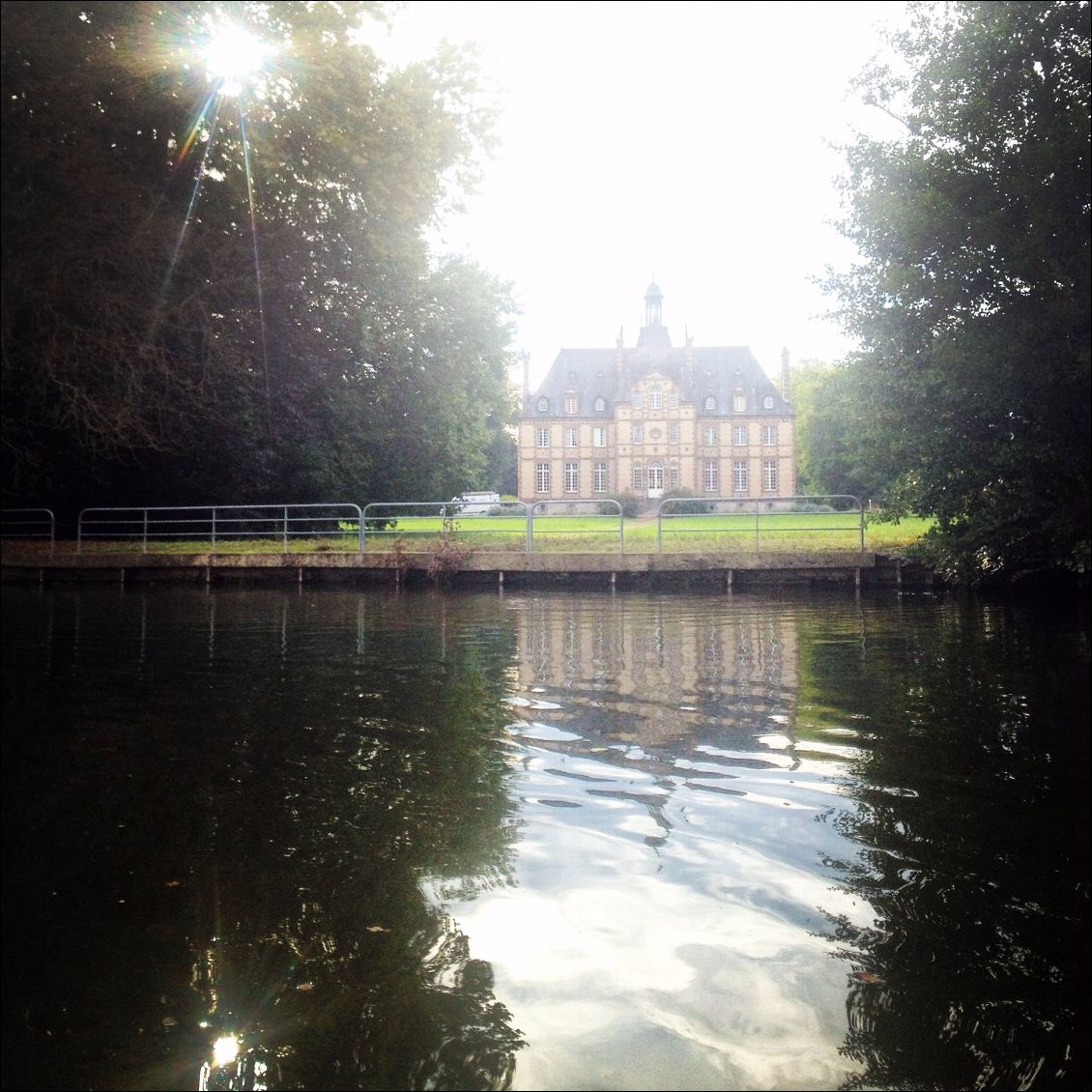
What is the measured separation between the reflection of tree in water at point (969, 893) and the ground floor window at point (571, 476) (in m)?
75.6

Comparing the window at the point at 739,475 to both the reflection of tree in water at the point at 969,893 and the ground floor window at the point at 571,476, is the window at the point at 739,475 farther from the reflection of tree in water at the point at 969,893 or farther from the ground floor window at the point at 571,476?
the reflection of tree in water at the point at 969,893

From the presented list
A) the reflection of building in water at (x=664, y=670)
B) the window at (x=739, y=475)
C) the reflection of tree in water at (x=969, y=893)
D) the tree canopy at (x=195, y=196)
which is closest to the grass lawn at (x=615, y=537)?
the tree canopy at (x=195, y=196)

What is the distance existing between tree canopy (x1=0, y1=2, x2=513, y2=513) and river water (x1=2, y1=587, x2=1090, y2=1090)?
6597mm

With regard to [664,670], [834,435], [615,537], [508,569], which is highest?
[834,435]

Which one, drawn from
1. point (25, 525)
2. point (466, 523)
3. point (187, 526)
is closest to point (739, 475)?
point (187, 526)

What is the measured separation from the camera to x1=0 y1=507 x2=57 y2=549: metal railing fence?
27.4 meters

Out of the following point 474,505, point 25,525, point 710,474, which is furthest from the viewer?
point 710,474

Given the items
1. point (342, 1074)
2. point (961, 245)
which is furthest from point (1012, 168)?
point (342, 1074)

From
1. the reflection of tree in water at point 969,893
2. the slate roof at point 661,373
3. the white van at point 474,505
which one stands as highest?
the slate roof at point 661,373

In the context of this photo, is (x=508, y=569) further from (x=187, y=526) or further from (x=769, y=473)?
(x=769, y=473)

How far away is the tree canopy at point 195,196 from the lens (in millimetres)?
11430

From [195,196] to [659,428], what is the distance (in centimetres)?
6794

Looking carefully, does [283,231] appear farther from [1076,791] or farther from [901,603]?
[1076,791]

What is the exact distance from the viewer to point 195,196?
13.9m
